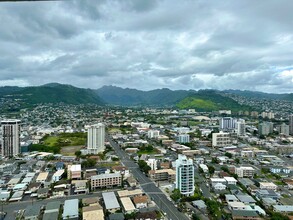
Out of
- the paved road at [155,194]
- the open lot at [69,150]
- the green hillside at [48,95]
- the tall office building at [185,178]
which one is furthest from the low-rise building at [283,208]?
the green hillside at [48,95]

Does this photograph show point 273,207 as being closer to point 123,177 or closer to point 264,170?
point 264,170

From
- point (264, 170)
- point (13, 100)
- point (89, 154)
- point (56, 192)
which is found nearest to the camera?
point (56, 192)

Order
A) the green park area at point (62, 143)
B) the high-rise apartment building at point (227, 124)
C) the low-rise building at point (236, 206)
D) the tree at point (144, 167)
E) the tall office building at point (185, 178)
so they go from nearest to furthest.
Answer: the low-rise building at point (236, 206) < the tall office building at point (185, 178) < the tree at point (144, 167) < the green park area at point (62, 143) < the high-rise apartment building at point (227, 124)

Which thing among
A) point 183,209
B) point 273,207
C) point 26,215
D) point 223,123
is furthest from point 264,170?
point 223,123

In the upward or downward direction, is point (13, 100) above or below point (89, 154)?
above

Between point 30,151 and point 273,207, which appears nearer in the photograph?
point 273,207

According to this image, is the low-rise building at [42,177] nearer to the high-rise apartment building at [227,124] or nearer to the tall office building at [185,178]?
the tall office building at [185,178]

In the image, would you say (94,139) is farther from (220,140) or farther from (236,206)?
(236,206)
